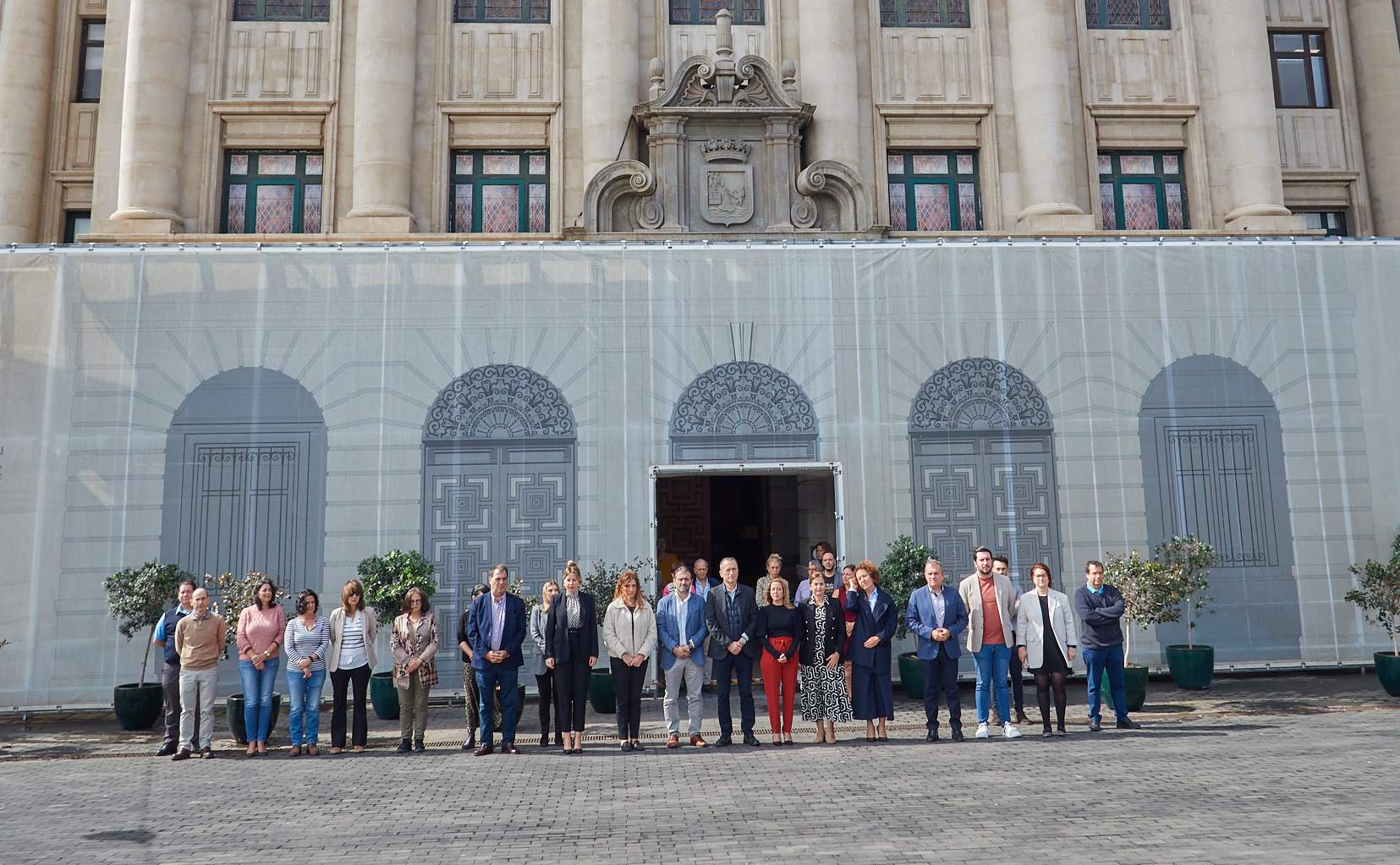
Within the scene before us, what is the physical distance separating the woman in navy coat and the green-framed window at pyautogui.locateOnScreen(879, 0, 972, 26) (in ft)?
50.0

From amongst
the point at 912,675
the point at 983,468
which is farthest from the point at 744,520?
the point at 912,675

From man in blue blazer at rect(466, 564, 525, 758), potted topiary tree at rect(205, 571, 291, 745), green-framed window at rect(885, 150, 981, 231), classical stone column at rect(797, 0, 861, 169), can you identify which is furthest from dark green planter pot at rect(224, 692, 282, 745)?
green-framed window at rect(885, 150, 981, 231)

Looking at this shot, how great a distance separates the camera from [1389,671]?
12.8 meters

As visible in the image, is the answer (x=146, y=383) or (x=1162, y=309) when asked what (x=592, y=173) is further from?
(x=1162, y=309)

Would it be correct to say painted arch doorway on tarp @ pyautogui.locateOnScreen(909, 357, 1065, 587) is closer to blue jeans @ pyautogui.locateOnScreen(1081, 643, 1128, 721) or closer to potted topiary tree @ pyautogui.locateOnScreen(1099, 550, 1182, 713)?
potted topiary tree @ pyautogui.locateOnScreen(1099, 550, 1182, 713)

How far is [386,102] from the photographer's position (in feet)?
67.8

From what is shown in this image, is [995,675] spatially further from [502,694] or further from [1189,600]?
[502,694]

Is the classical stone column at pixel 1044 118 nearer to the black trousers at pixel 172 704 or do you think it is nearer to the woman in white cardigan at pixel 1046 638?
the woman in white cardigan at pixel 1046 638

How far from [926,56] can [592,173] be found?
295 inches

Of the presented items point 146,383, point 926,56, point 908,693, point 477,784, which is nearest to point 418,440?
point 146,383

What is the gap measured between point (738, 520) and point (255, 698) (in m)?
13.4

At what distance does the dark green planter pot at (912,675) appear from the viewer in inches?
531

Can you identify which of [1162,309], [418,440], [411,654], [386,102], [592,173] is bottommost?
[411,654]

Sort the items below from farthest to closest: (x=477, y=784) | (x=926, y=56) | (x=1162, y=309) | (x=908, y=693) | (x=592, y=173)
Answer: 1. (x=926, y=56)
2. (x=592, y=173)
3. (x=1162, y=309)
4. (x=908, y=693)
5. (x=477, y=784)
